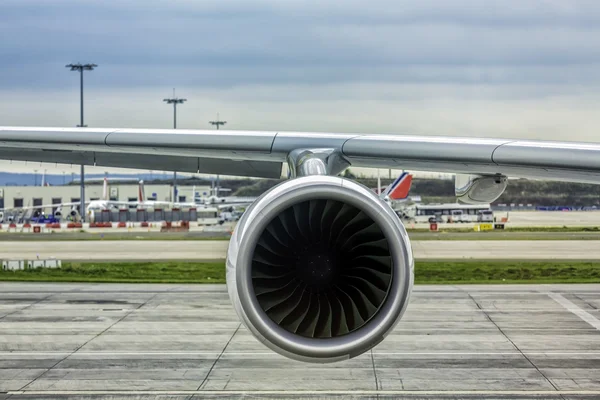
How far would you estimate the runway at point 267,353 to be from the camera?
37.2ft

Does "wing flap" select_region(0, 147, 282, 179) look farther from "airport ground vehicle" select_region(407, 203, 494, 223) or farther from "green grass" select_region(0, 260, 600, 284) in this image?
"airport ground vehicle" select_region(407, 203, 494, 223)

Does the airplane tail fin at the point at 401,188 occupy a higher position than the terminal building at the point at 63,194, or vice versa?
the airplane tail fin at the point at 401,188

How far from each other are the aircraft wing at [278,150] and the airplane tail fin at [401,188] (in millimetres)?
60480

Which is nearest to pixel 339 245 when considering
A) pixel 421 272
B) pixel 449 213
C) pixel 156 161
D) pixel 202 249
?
pixel 156 161

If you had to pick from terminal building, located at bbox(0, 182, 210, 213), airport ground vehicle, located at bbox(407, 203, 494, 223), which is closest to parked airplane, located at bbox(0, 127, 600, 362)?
airport ground vehicle, located at bbox(407, 203, 494, 223)

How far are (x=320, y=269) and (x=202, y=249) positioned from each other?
3551 centimetres

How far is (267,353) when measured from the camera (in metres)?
13.8

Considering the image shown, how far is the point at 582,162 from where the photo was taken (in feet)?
22.8

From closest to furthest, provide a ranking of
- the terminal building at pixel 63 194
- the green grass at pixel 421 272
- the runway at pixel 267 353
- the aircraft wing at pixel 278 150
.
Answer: the aircraft wing at pixel 278 150, the runway at pixel 267 353, the green grass at pixel 421 272, the terminal building at pixel 63 194

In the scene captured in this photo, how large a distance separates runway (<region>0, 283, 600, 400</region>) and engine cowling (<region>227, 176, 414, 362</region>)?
4473 millimetres

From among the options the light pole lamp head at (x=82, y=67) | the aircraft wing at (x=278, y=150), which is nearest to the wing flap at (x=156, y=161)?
the aircraft wing at (x=278, y=150)

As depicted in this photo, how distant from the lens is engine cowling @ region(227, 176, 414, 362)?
21.3 ft

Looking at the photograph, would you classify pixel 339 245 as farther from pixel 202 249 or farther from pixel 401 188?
pixel 401 188

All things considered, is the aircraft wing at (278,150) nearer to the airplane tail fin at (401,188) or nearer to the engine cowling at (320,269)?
the engine cowling at (320,269)
